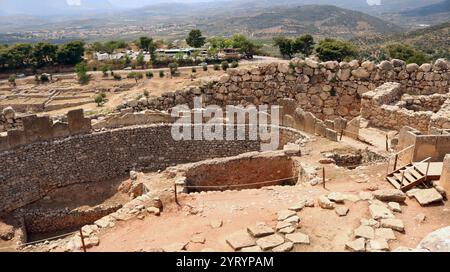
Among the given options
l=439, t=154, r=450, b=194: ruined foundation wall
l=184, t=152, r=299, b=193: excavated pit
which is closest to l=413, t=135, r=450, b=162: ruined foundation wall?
l=439, t=154, r=450, b=194: ruined foundation wall

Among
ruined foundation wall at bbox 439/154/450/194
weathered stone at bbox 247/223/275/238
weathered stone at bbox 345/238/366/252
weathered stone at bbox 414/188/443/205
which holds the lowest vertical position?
weathered stone at bbox 247/223/275/238

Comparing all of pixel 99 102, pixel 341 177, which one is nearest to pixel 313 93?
pixel 341 177

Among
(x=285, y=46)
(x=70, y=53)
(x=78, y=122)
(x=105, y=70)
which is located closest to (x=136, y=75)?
(x=105, y=70)

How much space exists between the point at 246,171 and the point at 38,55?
277 ft

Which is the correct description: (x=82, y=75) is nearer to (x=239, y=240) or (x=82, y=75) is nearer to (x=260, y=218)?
(x=260, y=218)

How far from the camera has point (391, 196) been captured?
27.2 feet

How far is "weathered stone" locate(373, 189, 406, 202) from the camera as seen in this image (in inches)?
325

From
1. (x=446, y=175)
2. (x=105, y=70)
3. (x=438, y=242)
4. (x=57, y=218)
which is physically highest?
(x=438, y=242)

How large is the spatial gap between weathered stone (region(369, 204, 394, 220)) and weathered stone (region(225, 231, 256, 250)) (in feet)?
8.19

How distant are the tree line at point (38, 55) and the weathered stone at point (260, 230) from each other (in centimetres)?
8673

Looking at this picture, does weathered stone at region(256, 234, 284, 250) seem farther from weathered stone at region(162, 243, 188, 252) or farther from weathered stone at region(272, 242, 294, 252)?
weathered stone at region(162, 243, 188, 252)

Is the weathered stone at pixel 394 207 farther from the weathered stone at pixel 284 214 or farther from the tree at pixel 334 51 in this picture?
the tree at pixel 334 51

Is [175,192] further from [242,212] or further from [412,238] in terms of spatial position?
[412,238]

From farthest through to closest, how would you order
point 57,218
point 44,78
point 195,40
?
point 195,40 → point 44,78 → point 57,218
